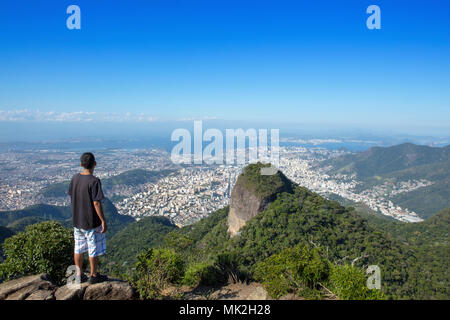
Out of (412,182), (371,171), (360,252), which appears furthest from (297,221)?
(371,171)

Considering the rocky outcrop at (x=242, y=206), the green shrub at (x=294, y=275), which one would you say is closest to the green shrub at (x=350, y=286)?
the green shrub at (x=294, y=275)

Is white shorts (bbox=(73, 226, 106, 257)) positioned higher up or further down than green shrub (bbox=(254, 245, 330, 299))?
higher up

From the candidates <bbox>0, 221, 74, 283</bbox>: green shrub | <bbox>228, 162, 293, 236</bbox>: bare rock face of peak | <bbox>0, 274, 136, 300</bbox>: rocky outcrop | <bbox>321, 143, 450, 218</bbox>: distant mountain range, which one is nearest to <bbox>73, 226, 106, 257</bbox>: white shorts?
<bbox>0, 274, 136, 300</bbox>: rocky outcrop

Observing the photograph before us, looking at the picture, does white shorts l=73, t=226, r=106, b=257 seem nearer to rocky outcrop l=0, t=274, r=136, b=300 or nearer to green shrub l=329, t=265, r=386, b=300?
rocky outcrop l=0, t=274, r=136, b=300

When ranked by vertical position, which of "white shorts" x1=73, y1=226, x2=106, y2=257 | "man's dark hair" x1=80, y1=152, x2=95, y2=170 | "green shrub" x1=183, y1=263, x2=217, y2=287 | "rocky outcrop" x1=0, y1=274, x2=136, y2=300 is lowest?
"green shrub" x1=183, y1=263, x2=217, y2=287

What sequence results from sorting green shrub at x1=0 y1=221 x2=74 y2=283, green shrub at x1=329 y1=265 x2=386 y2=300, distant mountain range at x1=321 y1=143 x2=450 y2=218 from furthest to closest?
distant mountain range at x1=321 y1=143 x2=450 y2=218 → green shrub at x1=0 y1=221 x2=74 y2=283 → green shrub at x1=329 y1=265 x2=386 y2=300

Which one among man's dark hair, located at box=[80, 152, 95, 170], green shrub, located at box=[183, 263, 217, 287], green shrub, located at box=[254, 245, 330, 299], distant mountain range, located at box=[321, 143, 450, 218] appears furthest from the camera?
distant mountain range, located at box=[321, 143, 450, 218]
